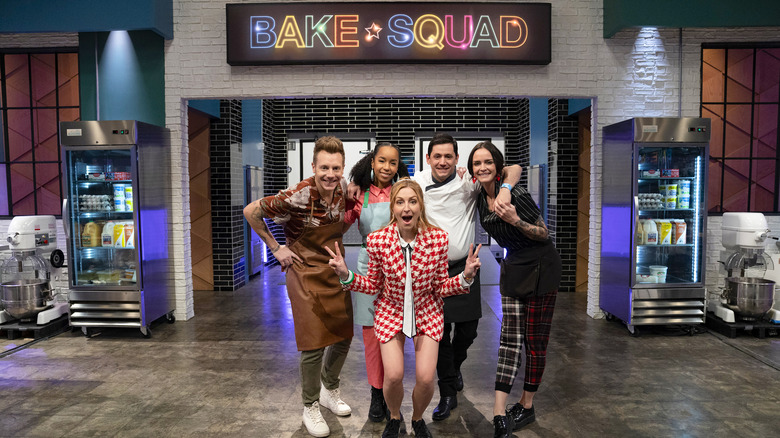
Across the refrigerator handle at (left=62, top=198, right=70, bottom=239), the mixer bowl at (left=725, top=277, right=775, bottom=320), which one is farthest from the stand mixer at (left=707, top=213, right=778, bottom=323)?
the refrigerator handle at (left=62, top=198, right=70, bottom=239)

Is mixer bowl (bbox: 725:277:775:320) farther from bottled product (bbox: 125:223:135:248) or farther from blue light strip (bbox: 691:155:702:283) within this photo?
bottled product (bbox: 125:223:135:248)

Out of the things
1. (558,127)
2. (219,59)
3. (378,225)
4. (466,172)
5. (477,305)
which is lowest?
(477,305)

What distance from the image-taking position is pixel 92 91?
5.04 meters

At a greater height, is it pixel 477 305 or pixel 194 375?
pixel 477 305

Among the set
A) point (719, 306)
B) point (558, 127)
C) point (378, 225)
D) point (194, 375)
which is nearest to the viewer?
point (378, 225)

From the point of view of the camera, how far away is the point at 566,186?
20.8ft

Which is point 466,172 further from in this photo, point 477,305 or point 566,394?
point 566,394

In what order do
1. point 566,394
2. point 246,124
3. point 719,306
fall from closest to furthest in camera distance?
point 566,394 < point 719,306 < point 246,124

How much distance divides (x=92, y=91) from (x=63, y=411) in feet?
10.7

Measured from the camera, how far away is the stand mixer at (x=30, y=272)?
4609 mm

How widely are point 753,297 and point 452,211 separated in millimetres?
3445

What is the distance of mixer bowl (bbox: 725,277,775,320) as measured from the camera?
177 inches

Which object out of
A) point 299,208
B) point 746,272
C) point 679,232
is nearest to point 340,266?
point 299,208

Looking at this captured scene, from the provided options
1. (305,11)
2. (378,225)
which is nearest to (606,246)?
(378,225)
